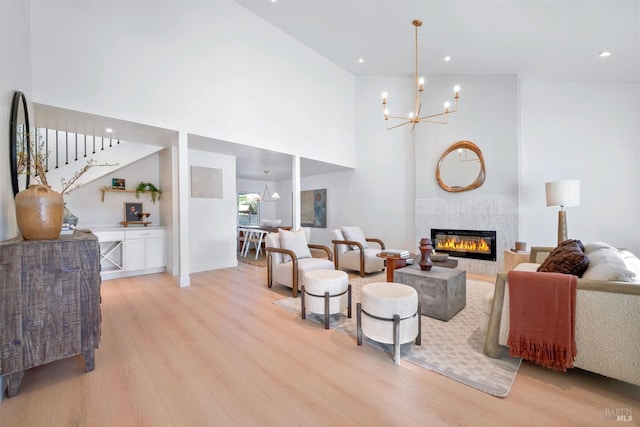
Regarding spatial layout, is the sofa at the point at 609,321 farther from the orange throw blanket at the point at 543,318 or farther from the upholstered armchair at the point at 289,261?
the upholstered armchair at the point at 289,261

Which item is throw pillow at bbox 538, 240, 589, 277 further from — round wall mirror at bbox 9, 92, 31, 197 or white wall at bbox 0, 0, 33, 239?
round wall mirror at bbox 9, 92, 31, 197

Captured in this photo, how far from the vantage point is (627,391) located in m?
1.57

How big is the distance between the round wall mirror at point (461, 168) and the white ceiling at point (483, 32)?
1.36 m

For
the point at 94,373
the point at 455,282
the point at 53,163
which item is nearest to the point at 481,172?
the point at 455,282

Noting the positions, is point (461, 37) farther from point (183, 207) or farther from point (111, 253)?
point (111, 253)

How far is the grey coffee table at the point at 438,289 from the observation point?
8.50 ft

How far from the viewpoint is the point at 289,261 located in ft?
12.3

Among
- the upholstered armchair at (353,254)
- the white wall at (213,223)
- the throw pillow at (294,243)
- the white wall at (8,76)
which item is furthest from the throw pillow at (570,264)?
the white wall at (213,223)

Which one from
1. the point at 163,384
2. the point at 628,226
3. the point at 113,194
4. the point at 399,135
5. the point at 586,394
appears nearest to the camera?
the point at 586,394

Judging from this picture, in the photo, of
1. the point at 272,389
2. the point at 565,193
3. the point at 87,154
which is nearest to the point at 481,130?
the point at 565,193

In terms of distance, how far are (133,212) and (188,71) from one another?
9.19 ft

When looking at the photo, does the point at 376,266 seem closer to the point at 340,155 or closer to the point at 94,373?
the point at 340,155

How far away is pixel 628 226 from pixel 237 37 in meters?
6.79

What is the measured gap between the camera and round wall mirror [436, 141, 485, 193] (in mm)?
4664
